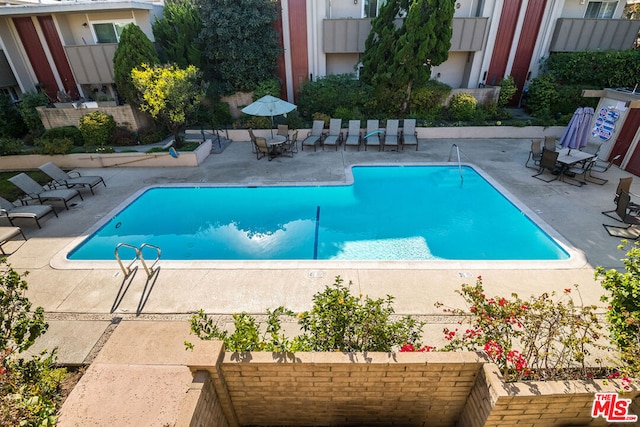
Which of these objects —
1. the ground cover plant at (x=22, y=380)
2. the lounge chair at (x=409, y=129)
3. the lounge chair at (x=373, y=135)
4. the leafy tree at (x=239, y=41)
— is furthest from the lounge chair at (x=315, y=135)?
the ground cover plant at (x=22, y=380)

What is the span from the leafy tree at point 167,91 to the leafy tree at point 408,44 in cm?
891

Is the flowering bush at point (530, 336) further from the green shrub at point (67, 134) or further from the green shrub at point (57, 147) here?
the green shrub at point (67, 134)

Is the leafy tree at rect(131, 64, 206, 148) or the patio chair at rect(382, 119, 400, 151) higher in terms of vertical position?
the leafy tree at rect(131, 64, 206, 148)

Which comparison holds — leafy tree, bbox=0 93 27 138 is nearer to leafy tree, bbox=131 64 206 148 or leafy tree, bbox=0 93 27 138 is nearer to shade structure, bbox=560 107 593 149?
leafy tree, bbox=131 64 206 148

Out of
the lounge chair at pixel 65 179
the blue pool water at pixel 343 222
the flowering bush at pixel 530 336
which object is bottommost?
the blue pool water at pixel 343 222

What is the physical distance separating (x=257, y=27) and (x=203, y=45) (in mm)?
3389

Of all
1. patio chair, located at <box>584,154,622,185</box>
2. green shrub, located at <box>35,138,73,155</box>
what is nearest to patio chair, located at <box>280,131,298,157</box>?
green shrub, located at <box>35,138,73,155</box>

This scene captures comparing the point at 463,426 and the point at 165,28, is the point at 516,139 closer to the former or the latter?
the point at 463,426

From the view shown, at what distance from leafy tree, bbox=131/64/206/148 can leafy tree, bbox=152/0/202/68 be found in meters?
4.64

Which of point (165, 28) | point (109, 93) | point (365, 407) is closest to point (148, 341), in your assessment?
point (365, 407)

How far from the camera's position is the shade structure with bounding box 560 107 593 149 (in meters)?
11.0

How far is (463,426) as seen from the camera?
12.7 ft

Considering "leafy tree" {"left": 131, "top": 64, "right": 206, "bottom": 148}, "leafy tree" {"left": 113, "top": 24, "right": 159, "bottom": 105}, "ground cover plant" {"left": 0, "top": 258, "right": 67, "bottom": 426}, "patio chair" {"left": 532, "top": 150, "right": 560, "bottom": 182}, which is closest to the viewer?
"ground cover plant" {"left": 0, "top": 258, "right": 67, "bottom": 426}

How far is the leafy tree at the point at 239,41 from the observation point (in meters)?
16.2
